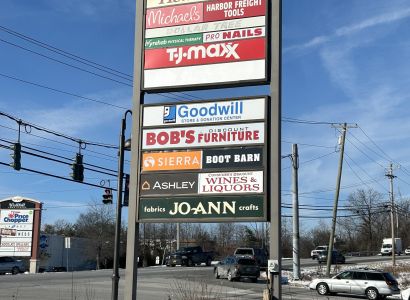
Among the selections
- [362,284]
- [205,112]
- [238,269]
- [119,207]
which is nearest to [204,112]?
[205,112]

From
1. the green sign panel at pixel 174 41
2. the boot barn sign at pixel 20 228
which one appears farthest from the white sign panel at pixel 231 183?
the boot barn sign at pixel 20 228

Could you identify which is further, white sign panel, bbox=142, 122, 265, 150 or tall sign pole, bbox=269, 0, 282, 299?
white sign panel, bbox=142, 122, 265, 150

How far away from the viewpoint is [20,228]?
63.8m

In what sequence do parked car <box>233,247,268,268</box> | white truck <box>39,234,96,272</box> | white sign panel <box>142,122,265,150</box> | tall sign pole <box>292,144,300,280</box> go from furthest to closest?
white truck <box>39,234,96,272</box> < parked car <box>233,247,268,268</box> < tall sign pole <box>292,144,300,280</box> < white sign panel <box>142,122,265,150</box>

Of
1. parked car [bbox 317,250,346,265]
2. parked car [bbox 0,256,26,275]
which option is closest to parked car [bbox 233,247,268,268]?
parked car [bbox 317,250,346,265]

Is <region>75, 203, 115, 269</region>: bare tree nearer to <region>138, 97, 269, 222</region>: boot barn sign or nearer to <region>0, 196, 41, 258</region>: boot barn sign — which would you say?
<region>0, 196, 41, 258</region>: boot barn sign

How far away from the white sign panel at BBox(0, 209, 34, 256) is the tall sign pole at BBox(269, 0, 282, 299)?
58.5 m

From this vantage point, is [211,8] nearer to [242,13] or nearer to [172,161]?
[242,13]

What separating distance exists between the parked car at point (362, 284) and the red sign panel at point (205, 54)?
78.6 feet

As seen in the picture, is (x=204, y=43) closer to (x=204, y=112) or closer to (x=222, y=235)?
(x=204, y=112)

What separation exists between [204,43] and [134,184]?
2.82 m

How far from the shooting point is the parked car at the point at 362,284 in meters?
30.3

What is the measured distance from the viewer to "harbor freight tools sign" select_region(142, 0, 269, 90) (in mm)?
9711

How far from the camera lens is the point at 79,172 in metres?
27.9
